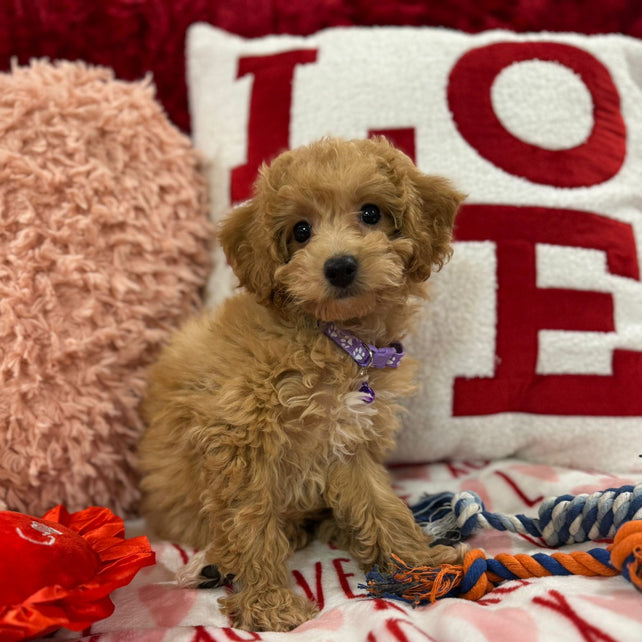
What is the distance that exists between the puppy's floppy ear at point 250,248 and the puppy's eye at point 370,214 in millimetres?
252

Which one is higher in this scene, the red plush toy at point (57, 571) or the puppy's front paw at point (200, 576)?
the red plush toy at point (57, 571)

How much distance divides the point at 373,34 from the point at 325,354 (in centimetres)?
128

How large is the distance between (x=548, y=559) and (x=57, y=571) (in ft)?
3.67

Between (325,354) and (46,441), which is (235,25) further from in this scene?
(46,441)

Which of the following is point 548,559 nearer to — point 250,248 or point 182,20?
point 250,248

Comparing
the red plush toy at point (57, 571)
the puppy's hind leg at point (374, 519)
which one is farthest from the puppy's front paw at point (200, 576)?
the puppy's hind leg at point (374, 519)

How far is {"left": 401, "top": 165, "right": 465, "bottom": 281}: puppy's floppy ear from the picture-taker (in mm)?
1626

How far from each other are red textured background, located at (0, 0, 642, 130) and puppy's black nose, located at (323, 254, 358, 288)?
135cm

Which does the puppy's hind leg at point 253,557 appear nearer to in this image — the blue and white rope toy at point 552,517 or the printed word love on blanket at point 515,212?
the blue and white rope toy at point 552,517

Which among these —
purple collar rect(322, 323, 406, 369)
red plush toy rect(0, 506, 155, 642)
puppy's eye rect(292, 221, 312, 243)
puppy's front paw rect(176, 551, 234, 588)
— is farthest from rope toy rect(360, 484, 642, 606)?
puppy's eye rect(292, 221, 312, 243)

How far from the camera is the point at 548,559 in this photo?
148 cm

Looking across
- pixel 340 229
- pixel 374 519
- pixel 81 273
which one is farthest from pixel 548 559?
pixel 81 273

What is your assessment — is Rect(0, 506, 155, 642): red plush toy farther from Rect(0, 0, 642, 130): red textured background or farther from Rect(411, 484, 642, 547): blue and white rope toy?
Rect(0, 0, 642, 130): red textured background

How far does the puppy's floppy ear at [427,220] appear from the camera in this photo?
5.33 ft
